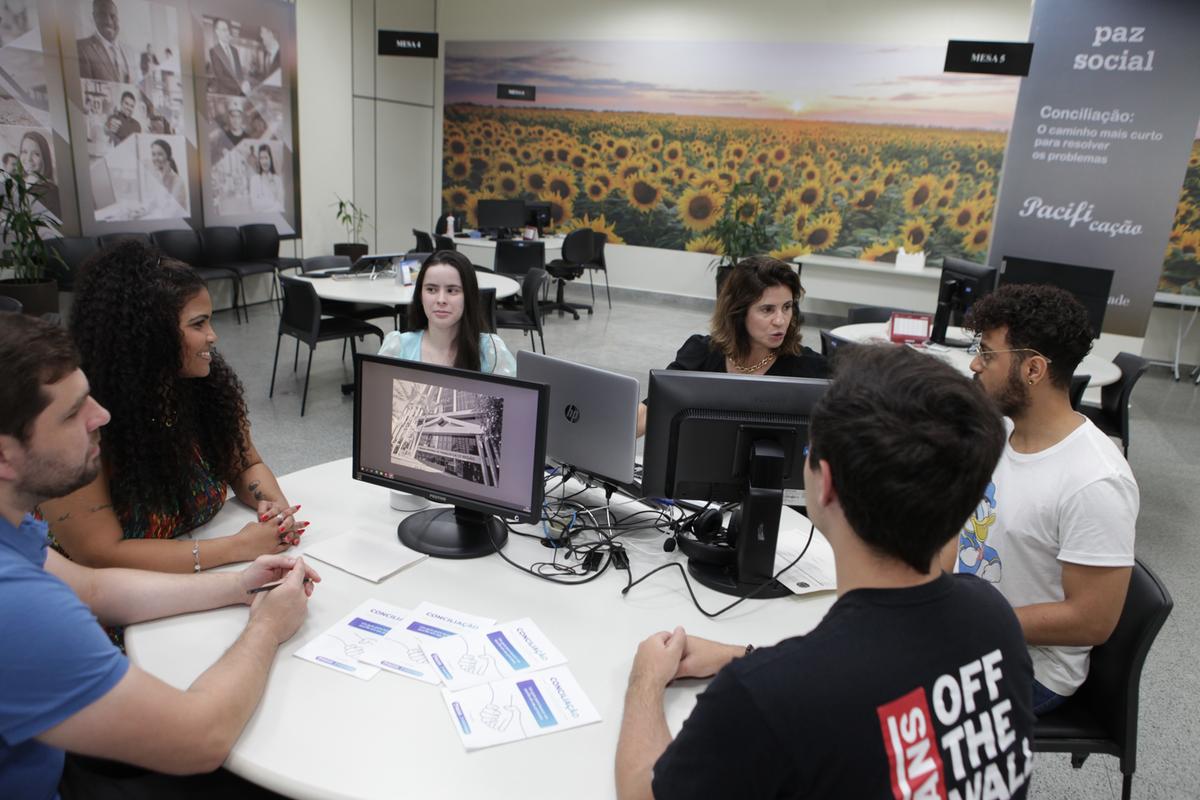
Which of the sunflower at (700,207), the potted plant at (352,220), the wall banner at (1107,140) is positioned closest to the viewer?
the wall banner at (1107,140)

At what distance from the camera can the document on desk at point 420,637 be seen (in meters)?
1.34

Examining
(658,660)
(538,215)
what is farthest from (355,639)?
(538,215)

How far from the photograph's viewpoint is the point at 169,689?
1.09 meters

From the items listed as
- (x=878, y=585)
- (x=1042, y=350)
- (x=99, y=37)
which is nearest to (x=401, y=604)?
(x=878, y=585)

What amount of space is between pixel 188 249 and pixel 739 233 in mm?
5449

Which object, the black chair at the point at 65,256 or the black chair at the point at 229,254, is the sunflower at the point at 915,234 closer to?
the black chair at the point at 229,254

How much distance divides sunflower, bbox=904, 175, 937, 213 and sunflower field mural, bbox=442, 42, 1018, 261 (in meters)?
0.01

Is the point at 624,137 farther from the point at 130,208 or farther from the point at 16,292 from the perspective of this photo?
the point at 16,292

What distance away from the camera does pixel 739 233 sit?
8297mm

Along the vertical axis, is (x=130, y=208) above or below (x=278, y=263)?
above

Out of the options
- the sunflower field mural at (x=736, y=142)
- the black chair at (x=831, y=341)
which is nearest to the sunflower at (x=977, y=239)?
the sunflower field mural at (x=736, y=142)

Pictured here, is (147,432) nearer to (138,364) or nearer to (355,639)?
(138,364)

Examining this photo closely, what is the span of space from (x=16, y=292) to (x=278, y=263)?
8.19 ft

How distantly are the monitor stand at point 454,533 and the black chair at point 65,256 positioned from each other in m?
5.34
